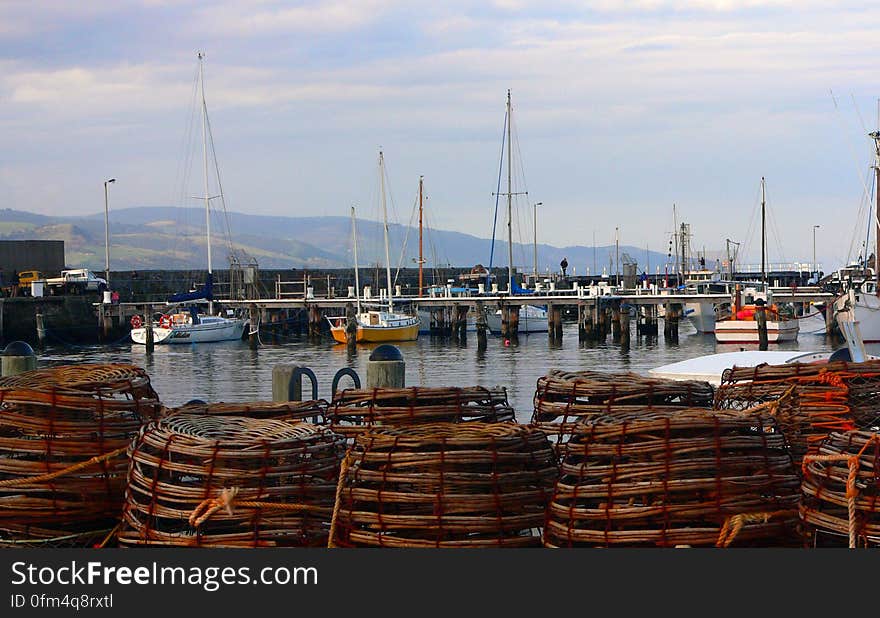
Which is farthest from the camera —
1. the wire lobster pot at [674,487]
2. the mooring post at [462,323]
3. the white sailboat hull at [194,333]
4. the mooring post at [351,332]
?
the mooring post at [462,323]

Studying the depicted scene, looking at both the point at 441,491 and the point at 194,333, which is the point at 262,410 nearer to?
the point at 441,491

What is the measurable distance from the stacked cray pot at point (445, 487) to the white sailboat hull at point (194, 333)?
5600 cm

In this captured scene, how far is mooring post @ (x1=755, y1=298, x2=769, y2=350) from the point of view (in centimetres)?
5647

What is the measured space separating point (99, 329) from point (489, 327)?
22932mm

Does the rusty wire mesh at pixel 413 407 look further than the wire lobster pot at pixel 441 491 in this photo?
Yes

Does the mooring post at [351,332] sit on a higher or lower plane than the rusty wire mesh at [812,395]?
lower

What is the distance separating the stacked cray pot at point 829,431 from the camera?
5.46 meters

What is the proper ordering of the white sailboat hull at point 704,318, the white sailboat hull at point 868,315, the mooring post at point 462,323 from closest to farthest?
the white sailboat hull at point 868,315, the mooring post at point 462,323, the white sailboat hull at point 704,318

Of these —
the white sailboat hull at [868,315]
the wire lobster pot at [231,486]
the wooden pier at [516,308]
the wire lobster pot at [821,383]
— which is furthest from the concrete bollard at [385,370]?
the wooden pier at [516,308]

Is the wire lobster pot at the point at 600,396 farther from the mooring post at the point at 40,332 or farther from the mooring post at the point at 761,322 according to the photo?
the mooring post at the point at 40,332

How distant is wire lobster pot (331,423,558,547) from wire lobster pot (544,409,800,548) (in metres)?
0.20

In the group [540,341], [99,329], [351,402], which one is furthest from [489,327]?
[351,402]

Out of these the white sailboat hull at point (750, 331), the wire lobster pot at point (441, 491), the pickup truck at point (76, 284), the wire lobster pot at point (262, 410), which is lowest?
the white sailboat hull at point (750, 331)

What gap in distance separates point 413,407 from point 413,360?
43.7 meters
